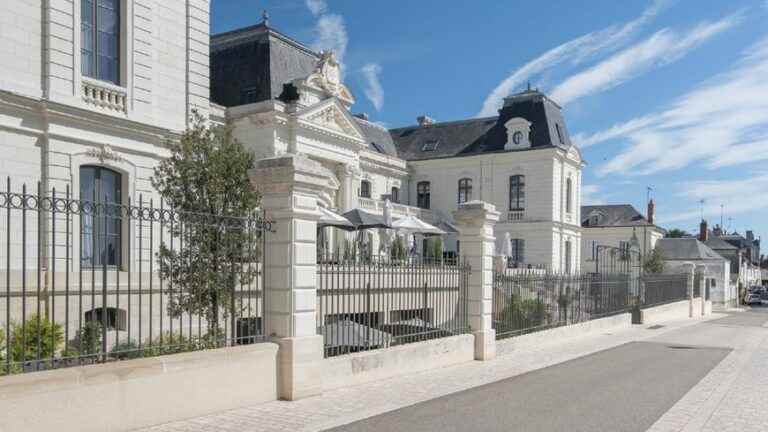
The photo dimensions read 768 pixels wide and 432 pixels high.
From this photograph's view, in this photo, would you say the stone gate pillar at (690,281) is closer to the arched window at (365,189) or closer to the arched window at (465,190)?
the arched window at (465,190)

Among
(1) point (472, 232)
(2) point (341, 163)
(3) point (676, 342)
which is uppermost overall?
(2) point (341, 163)

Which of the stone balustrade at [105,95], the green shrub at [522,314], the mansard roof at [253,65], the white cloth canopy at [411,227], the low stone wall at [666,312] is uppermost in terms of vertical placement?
the mansard roof at [253,65]

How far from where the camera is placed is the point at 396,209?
3781 centimetres

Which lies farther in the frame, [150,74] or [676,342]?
[676,342]

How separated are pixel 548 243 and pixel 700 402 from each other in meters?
33.9

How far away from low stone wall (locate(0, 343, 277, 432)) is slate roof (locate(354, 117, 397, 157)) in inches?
1347

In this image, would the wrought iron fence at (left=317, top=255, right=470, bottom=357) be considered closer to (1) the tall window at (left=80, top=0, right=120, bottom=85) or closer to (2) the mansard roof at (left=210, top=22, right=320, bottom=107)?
(1) the tall window at (left=80, top=0, right=120, bottom=85)

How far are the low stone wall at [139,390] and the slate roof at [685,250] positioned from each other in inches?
2253

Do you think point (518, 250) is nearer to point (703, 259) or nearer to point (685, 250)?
point (685, 250)

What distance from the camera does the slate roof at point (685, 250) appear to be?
59.3 m

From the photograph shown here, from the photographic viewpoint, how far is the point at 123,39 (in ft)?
51.5

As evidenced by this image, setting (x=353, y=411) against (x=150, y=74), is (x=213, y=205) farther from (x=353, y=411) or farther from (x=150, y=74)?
(x=150, y=74)

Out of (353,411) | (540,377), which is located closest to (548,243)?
(540,377)

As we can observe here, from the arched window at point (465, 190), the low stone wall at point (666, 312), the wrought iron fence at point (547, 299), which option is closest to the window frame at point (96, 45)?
the wrought iron fence at point (547, 299)
